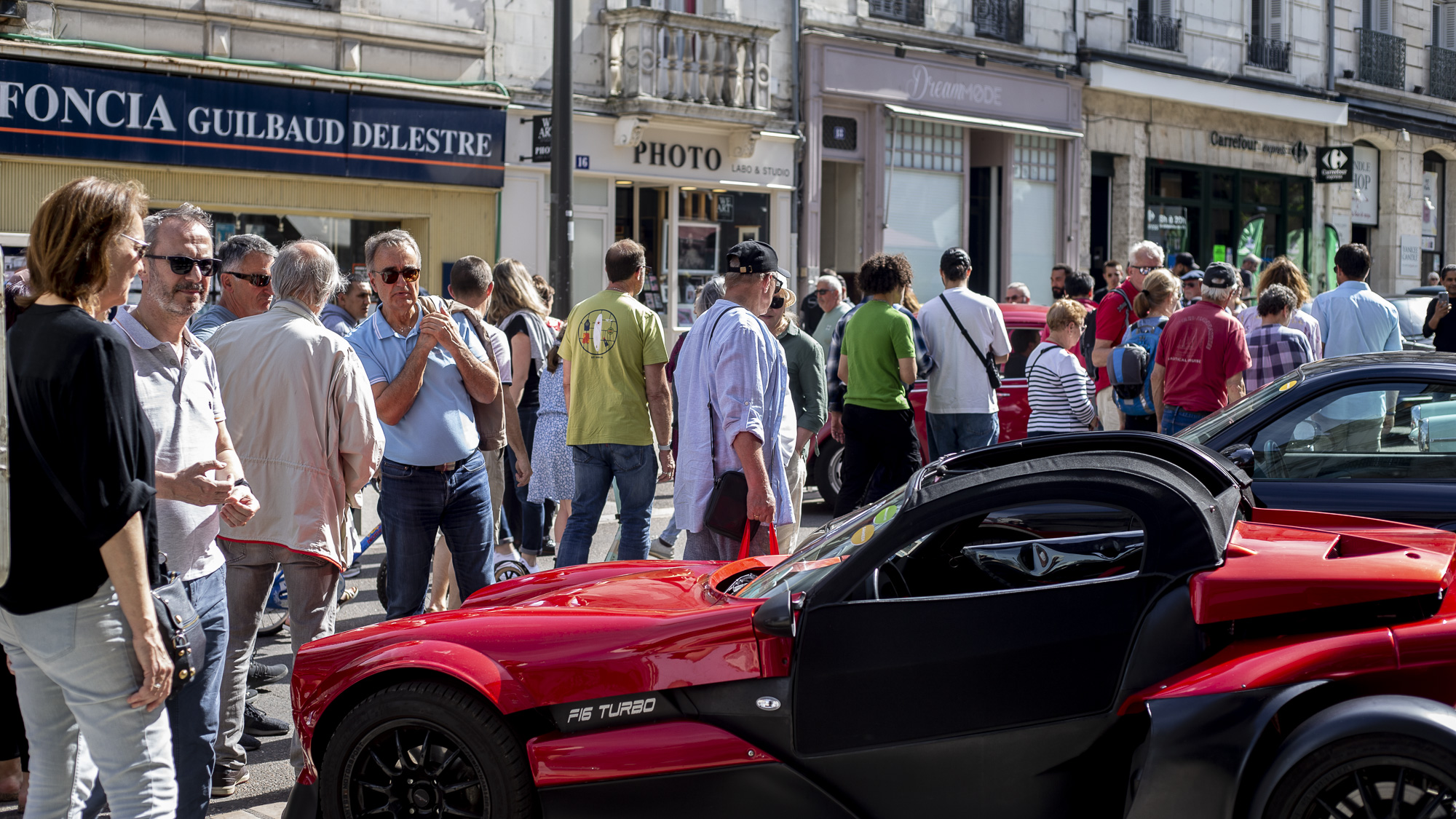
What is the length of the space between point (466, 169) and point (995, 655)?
Result: 1374cm

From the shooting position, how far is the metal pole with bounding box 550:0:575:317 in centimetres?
1325

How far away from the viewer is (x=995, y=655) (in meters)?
3.34

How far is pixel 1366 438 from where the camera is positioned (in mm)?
5363

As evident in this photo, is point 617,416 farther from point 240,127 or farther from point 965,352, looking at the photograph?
point 240,127

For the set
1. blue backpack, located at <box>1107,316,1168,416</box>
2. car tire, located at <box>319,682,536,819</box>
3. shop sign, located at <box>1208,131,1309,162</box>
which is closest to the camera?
car tire, located at <box>319,682,536,819</box>

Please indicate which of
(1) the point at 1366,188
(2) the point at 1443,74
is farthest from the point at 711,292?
(2) the point at 1443,74

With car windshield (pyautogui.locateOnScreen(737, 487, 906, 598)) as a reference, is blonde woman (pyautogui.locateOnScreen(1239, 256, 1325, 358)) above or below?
above

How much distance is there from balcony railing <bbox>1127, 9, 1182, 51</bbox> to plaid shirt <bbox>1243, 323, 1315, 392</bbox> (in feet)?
54.0

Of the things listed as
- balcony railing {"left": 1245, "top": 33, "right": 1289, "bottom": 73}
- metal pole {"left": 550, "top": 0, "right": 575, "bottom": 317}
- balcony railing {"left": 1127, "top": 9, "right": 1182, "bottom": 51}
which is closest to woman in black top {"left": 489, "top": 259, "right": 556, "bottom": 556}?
metal pole {"left": 550, "top": 0, "right": 575, "bottom": 317}

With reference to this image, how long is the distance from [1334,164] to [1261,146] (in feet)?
6.32

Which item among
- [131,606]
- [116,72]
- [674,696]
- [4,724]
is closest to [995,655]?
[674,696]

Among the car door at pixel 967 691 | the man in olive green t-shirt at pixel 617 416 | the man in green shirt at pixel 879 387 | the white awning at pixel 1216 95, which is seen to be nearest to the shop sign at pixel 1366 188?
the white awning at pixel 1216 95

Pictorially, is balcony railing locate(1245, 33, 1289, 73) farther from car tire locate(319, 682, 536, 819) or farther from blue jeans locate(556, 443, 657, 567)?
car tire locate(319, 682, 536, 819)

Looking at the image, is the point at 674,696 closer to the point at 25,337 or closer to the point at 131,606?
the point at 131,606
